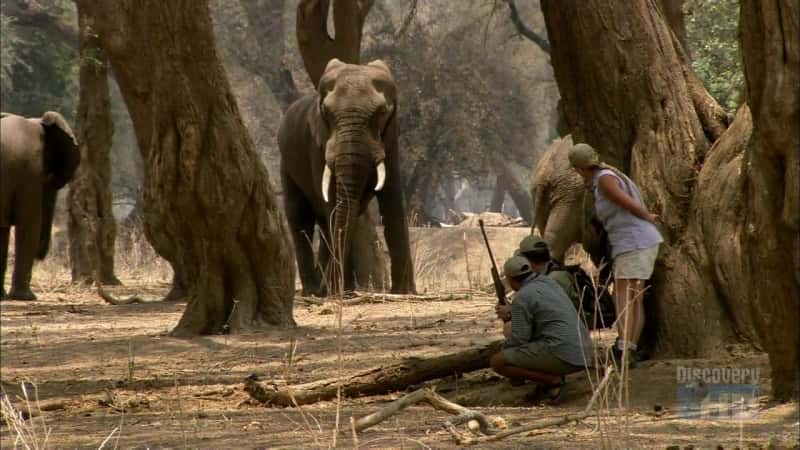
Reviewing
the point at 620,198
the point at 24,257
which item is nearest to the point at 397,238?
the point at 24,257

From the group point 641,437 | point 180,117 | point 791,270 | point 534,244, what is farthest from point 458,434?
point 180,117

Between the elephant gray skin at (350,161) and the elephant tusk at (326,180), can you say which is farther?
the elephant tusk at (326,180)

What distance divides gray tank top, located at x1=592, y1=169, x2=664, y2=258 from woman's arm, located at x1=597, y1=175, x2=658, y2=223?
0.04m

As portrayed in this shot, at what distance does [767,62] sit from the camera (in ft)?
21.6

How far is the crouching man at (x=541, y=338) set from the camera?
9062 millimetres

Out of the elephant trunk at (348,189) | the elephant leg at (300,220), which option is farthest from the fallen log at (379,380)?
the elephant leg at (300,220)

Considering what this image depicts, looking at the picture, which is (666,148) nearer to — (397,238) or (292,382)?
(292,382)

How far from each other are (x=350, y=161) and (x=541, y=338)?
24.4 feet

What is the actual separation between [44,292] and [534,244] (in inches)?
503

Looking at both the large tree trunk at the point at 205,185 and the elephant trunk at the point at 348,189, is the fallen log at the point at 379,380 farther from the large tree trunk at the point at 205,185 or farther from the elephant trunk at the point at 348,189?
the elephant trunk at the point at 348,189

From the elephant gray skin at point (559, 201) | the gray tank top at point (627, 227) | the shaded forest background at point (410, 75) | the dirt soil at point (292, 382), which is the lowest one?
the dirt soil at point (292, 382)

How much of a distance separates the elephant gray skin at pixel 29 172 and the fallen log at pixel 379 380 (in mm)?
10688

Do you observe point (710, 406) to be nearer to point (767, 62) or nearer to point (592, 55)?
point (767, 62)

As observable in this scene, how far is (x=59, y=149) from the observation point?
790 inches
